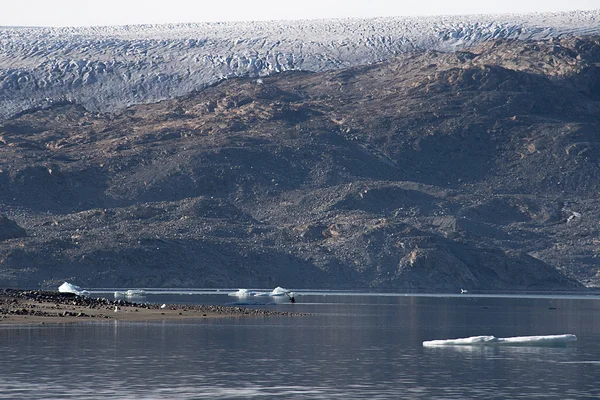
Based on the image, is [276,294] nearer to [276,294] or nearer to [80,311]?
[276,294]

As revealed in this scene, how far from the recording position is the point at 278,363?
214 feet

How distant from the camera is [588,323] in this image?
112938 millimetres

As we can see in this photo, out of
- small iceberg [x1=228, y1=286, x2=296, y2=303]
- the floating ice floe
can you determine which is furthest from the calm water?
the floating ice floe

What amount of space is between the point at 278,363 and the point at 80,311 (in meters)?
41.5

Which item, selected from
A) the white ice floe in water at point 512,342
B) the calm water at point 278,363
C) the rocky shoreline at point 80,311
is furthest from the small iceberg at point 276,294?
the white ice floe in water at point 512,342

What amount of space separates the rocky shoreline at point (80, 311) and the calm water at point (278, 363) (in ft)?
16.6

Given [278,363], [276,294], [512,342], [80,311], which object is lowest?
[278,363]

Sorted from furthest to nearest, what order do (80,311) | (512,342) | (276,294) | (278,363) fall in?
(276,294)
(80,311)
(512,342)
(278,363)

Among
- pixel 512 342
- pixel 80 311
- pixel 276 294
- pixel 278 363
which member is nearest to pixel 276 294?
pixel 276 294

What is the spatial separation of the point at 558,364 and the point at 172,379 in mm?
21108

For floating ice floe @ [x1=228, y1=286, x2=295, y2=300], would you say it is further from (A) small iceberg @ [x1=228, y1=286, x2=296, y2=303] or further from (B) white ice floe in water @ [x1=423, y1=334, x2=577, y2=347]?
(B) white ice floe in water @ [x1=423, y1=334, x2=577, y2=347]

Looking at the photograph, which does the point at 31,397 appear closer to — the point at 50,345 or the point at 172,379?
the point at 172,379

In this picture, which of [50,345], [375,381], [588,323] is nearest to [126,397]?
[375,381]

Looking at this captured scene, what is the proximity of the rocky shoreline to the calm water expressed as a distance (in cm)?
507
